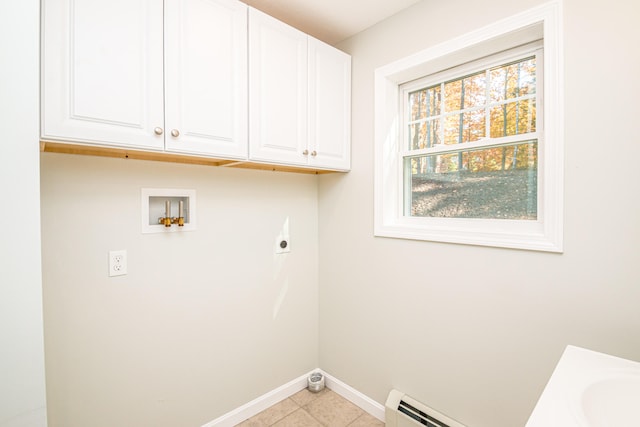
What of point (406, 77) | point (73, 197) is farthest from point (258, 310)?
point (406, 77)

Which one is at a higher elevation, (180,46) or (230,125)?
(180,46)

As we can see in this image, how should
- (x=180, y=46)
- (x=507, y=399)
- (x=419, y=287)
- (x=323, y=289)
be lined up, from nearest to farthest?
(x=180, y=46), (x=507, y=399), (x=419, y=287), (x=323, y=289)

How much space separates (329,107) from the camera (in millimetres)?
1907

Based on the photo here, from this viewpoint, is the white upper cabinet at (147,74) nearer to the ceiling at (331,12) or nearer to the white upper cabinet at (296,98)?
the white upper cabinet at (296,98)

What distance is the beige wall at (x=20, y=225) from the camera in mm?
867

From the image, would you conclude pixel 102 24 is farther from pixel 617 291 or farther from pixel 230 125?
pixel 617 291

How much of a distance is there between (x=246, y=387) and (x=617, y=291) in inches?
77.8

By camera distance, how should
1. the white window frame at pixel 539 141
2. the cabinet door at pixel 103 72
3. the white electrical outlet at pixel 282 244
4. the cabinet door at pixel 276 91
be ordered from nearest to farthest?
the cabinet door at pixel 103 72 < the white window frame at pixel 539 141 < the cabinet door at pixel 276 91 < the white electrical outlet at pixel 282 244

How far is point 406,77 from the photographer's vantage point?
1869 millimetres

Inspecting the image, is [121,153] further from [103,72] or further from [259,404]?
[259,404]

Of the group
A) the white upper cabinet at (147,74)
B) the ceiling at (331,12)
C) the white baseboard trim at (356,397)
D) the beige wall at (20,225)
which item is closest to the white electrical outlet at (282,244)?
the white upper cabinet at (147,74)

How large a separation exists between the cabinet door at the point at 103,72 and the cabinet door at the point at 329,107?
33.3 inches

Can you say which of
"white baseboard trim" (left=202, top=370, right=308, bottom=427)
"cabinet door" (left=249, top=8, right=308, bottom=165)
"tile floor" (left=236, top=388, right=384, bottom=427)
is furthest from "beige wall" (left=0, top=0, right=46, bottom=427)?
"tile floor" (left=236, top=388, right=384, bottom=427)

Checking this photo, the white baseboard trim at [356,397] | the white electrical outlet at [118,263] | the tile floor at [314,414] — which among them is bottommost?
the tile floor at [314,414]
